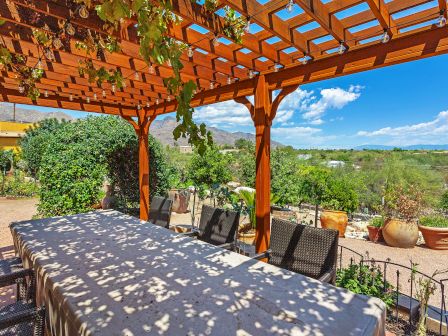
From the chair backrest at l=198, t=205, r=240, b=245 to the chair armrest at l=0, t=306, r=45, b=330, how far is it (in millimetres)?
Answer: 1713

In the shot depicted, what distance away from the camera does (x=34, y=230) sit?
117 inches

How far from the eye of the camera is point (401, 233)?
513 cm

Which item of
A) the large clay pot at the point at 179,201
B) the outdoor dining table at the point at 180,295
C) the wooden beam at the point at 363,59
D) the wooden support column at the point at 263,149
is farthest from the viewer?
the large clay pot at the point at 179,201

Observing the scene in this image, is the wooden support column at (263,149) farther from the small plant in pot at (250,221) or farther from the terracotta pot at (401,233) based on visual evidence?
the terracotta pot at (401,233)

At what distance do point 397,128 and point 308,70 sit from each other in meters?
53.2

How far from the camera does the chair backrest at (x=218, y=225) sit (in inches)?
116

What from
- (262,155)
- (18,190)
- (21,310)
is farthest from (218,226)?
(18,190)

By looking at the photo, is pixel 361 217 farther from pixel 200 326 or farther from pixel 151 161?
pixel 200 326

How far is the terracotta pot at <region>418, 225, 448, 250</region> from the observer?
201 inches

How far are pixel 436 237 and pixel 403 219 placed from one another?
650 millimetres

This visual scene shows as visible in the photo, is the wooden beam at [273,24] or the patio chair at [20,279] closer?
the wooden beam at [273,24]

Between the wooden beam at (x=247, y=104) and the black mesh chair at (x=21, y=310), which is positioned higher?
the wooden beam at (x=247, y=104)

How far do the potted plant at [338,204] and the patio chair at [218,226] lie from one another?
3730mm

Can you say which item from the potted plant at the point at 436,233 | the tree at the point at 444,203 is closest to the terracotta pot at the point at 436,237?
the potted plant at the point at 436,233
